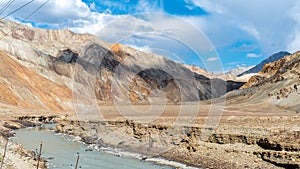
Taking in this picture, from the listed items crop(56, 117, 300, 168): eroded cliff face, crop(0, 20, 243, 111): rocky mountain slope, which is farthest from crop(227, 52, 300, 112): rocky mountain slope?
crop(56, 117, 300, 168): eroded cliff face

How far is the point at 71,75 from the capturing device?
13262 cm

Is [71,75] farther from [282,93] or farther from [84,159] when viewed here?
[84,159]

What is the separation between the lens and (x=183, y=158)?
2934 centimetres

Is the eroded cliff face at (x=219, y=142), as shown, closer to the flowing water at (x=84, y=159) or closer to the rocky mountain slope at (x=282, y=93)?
the flowing water at (x=84, y=159)

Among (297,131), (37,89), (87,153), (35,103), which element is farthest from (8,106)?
(297,131)

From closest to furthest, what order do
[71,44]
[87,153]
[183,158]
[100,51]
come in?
[183,158]
[87,153]
[100,51]
[71,44]

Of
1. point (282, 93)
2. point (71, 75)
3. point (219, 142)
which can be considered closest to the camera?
point (219, 142)

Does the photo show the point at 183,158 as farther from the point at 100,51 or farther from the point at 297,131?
the point at 100,51

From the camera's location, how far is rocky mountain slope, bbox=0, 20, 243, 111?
97938 mm

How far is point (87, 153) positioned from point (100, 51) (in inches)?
4696

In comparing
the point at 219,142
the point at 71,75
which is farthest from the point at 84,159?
the point at 71,75

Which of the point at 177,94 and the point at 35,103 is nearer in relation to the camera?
the point at 35,103

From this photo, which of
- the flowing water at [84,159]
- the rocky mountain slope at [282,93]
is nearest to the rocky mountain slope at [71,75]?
the rocky mountain slope at [282,93]

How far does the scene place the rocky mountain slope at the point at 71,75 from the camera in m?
97.9
